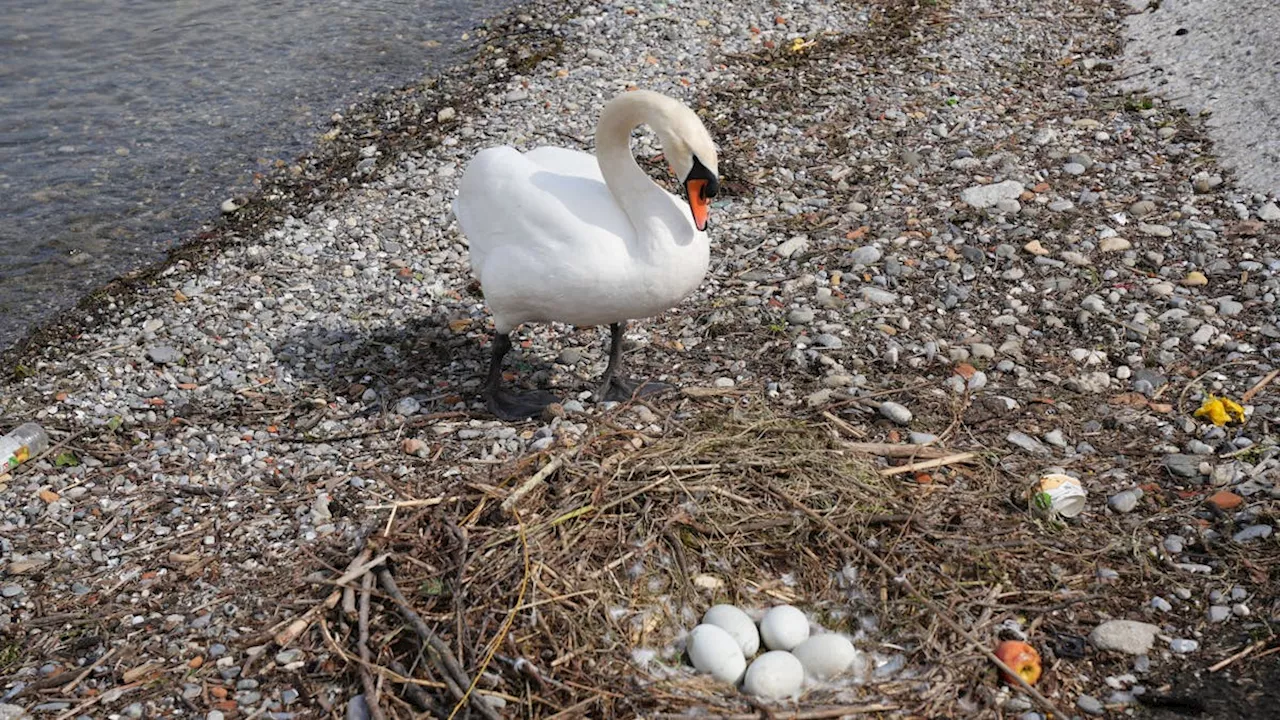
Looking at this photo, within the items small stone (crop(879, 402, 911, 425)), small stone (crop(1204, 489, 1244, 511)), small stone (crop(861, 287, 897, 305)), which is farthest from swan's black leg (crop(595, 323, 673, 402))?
small stone (crop(1204, 489, 1244, 511))

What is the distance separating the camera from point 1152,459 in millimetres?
5258

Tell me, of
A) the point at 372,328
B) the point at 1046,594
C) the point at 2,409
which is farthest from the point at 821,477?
the point at 2,409

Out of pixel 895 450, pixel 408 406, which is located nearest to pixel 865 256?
pixel 895 450

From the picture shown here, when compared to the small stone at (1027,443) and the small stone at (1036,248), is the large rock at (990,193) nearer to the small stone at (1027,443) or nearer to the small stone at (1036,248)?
the small stone at (1036,248)

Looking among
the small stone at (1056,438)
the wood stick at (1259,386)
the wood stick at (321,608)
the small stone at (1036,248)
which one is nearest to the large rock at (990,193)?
the small stone at (1036,248)

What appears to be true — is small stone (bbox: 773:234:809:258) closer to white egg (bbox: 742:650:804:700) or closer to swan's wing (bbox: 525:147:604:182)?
swan's wing (bbox: 525:147:604:182)

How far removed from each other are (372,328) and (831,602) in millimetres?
3659

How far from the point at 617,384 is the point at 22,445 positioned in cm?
299

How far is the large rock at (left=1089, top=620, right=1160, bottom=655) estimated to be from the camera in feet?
13.6

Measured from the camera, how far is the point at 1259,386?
225 inches

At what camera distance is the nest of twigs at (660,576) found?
3.85 m

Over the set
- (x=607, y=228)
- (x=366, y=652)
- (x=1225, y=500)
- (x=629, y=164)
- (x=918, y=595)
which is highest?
(x=629, y=164)

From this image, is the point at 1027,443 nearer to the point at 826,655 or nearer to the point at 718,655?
the point at 826,655

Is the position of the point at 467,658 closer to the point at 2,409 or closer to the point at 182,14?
the point at 2,409
